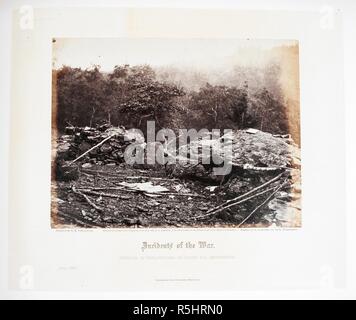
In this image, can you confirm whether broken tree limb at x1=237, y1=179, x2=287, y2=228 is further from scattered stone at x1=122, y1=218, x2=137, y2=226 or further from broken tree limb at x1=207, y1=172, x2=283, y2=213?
scattered stone at x1=122, y1=218, x2=137, y2=226

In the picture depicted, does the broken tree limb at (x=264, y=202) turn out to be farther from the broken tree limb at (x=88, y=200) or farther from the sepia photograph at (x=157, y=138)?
the broken tree limb at (x=88, y=200)

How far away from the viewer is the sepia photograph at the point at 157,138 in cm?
125

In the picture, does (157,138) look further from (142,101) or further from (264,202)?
(264,202)

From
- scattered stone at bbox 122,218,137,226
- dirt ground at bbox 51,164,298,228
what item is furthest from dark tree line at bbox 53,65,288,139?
scattered stone at bbox 122,218,137,226

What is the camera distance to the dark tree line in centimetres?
125

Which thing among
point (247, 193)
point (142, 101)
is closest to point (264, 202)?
point (247, 193)

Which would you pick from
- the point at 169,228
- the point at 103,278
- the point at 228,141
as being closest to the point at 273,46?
the point at 228,141

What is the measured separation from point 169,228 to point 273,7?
0.83 m

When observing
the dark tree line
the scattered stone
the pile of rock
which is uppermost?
the dark tree line

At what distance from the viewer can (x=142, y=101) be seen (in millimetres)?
1260

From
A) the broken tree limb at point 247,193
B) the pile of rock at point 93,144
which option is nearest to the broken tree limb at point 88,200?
the pile of rock at point 93,144
